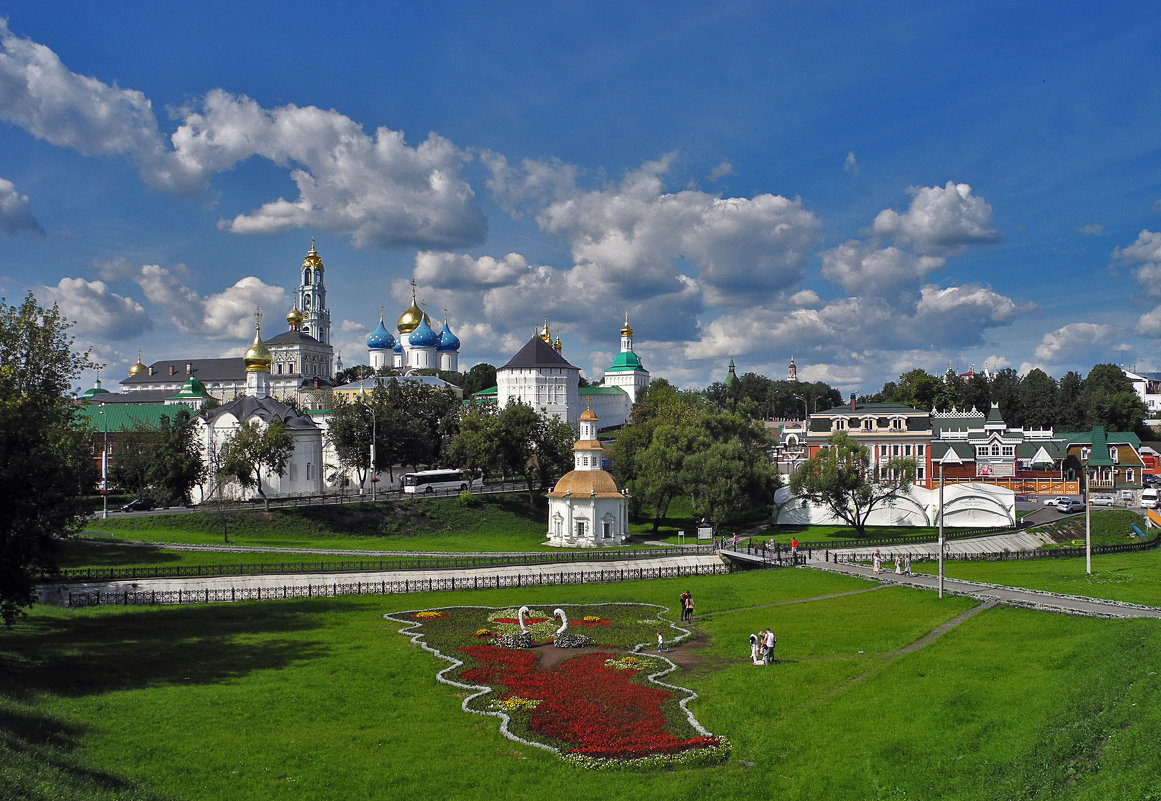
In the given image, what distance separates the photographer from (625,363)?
461ft

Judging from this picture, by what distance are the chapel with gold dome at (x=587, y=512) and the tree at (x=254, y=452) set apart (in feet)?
63.5

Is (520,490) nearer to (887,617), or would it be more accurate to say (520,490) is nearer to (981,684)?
(887,617)

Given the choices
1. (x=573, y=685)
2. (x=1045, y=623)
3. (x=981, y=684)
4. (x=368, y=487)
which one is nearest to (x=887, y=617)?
(x=1045, y=623)

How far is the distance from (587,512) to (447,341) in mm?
97010

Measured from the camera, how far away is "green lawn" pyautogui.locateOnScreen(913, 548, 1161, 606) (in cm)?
3359

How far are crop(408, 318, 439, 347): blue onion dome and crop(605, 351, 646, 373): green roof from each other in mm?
30304

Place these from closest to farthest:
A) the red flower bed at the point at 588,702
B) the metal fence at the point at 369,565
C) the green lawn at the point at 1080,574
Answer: the red flower bed at the point at 588,702
the green lawn at the point at 1080,574
the metal fence at the point at 369,565

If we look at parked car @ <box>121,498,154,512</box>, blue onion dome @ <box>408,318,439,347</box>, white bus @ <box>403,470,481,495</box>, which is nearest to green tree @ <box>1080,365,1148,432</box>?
white bus @ <box>403,470,481,495</box>

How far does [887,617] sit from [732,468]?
93.6 ft

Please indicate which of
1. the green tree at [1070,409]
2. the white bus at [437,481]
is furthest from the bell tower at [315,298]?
the green tree at [1070,409]

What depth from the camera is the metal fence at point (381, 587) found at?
33.6 meters

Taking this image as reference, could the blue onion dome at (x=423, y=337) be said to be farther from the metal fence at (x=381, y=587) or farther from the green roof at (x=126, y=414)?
the metal fence at (x=381, y=587)

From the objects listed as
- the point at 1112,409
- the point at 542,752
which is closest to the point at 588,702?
the point at 542,752

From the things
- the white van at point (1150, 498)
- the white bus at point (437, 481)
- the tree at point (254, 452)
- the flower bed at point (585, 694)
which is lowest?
the flower bed at point (585, 694)
